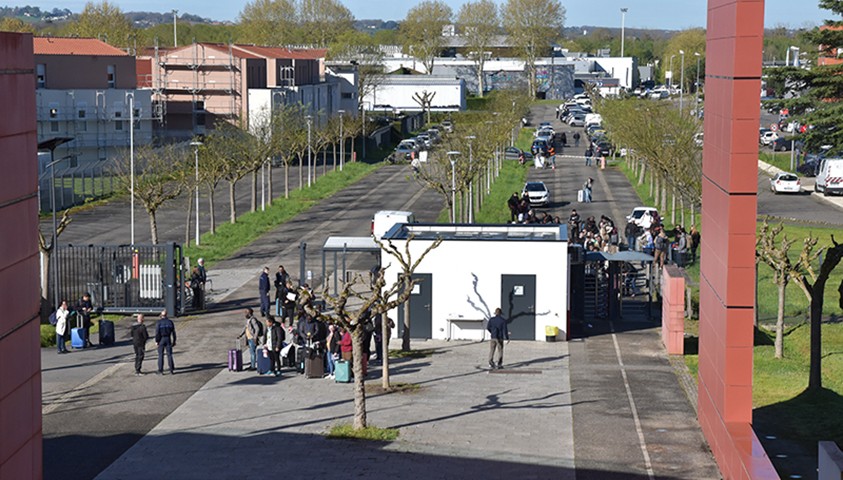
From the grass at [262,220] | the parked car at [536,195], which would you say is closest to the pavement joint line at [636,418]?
the grass at [262,220]

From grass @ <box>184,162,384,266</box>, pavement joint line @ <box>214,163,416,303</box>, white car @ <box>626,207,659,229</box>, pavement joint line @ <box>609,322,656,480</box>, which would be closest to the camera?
pavement joint line @ <box>609,322,656,480</box>

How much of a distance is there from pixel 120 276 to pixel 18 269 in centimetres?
2095

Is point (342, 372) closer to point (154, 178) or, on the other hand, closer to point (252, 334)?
point (252, 334)

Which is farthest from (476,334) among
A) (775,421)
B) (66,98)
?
(66,98)

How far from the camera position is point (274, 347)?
87.9 ft

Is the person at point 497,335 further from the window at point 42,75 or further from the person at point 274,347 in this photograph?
the window at point 42,75

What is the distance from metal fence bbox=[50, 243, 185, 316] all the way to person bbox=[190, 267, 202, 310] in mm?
411

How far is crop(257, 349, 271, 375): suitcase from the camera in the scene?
87.3 ft

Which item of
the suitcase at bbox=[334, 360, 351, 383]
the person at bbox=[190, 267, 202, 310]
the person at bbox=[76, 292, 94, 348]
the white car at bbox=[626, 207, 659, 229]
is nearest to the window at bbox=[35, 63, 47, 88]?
the white car at bbox=[626, 207, 659, 229]

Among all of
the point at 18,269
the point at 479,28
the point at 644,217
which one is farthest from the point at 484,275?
the point at 479,28

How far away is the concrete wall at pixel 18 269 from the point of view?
12.8m

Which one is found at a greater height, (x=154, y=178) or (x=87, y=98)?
(x=87, y=98)

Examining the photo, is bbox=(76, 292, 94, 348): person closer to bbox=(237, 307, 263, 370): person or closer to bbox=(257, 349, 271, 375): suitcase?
bbox=(237, 307, 263, 370): person

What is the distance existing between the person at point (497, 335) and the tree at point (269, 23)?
143556 mm
